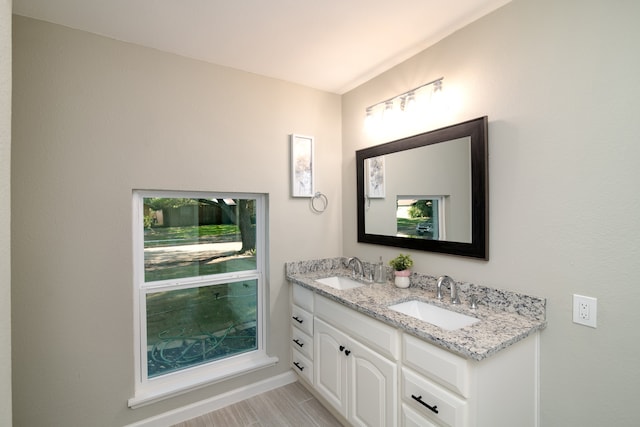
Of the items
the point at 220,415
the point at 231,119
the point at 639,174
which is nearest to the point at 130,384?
the point at 220,415

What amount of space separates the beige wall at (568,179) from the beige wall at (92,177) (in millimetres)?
1657

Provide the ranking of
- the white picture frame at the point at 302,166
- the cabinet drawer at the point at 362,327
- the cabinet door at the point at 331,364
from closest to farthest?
the cabinet drawer at the point at 362,327, the cabinet door at the point at 331,364, the white picture frame at the point at 302,166

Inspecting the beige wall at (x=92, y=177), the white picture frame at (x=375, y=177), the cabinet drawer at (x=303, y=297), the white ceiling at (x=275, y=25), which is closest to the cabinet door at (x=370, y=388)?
the cabinet drawer at (x=303, y=297)

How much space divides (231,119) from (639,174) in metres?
2.24

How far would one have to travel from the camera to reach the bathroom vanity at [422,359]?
126 centimetres

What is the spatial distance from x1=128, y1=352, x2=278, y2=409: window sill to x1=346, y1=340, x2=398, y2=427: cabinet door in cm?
84

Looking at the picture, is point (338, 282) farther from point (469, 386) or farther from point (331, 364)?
point (469, 386)

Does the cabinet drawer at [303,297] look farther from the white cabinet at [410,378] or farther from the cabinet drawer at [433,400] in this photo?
the cabinet drawer at [433,400]

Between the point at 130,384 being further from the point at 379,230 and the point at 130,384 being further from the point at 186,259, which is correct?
the point at 379,230

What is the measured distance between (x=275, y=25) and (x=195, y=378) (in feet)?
7.73

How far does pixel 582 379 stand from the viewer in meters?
1.37

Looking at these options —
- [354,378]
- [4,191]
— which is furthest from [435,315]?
[4,191]

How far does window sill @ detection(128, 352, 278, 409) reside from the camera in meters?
1.98

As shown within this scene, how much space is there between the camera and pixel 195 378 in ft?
7.08
